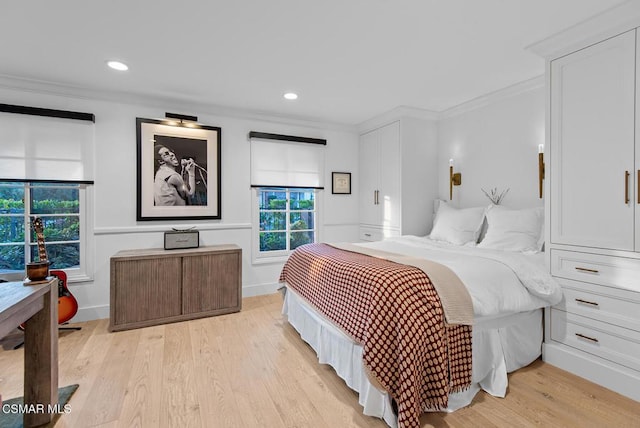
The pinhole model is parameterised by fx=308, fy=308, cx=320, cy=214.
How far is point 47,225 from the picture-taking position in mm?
3252

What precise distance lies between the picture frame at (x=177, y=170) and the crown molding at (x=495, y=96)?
3010mm

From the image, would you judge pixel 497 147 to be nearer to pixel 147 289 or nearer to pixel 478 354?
pixel 478 354

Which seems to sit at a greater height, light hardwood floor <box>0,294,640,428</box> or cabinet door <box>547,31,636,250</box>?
cabinet door <box>547,31,636,250</box>

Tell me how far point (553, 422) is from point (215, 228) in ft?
11.7

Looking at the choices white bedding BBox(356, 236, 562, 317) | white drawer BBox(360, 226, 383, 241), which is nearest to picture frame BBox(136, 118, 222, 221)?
white drawer BBox(360, 226, 383, 241)

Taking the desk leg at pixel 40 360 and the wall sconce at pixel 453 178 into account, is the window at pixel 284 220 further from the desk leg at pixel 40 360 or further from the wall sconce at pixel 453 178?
the desk leg at pixel 40 360

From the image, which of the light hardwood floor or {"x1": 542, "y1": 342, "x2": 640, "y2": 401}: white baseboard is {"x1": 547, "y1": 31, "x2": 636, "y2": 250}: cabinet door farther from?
the light hardwood floor

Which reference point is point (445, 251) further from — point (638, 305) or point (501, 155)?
point (501, 155)

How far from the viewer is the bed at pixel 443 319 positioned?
1676 millimetres

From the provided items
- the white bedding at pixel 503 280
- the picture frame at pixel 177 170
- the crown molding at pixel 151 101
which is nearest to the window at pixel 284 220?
the picture frame at pixel 177 170

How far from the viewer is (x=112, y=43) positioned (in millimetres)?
2377

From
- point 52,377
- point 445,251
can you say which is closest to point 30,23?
point 52,377

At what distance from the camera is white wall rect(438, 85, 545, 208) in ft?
10.3

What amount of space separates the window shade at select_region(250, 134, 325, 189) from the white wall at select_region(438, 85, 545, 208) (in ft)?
5.78
